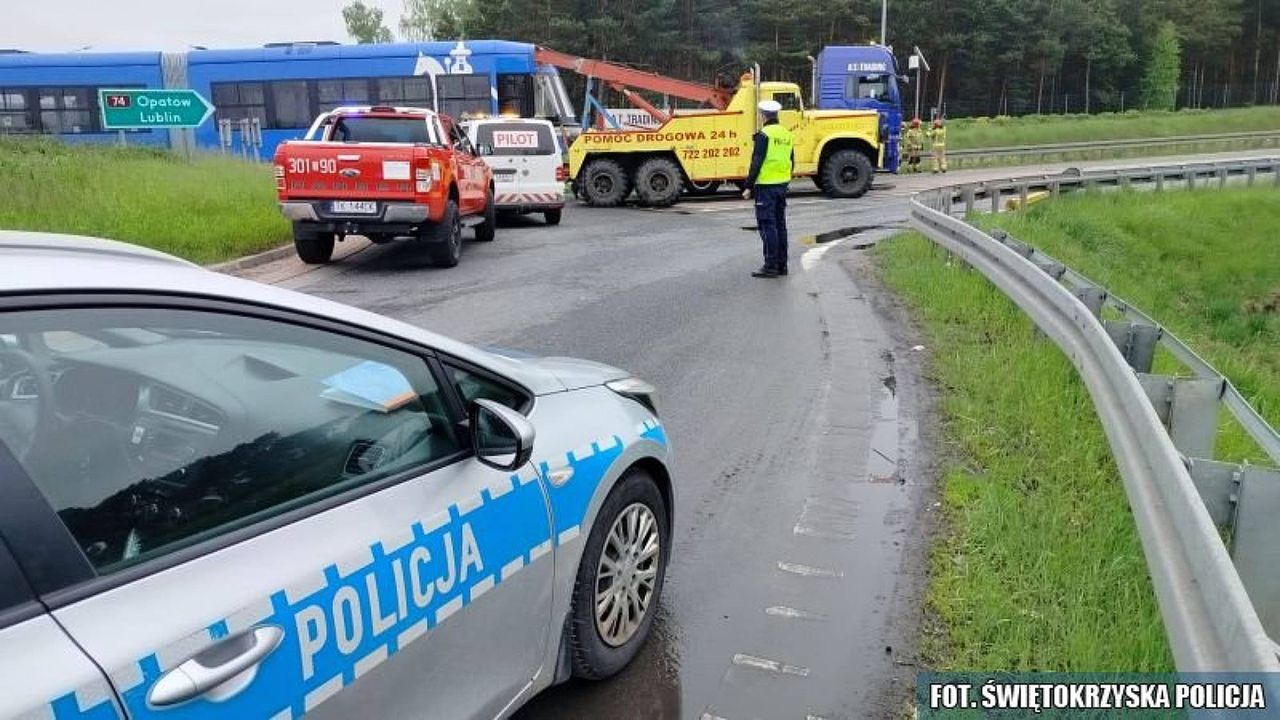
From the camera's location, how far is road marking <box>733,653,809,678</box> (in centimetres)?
326

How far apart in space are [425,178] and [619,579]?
28.4ft

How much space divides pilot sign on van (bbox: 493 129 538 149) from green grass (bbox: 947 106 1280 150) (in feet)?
94.2

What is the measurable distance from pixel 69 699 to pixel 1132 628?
3028 millimetres

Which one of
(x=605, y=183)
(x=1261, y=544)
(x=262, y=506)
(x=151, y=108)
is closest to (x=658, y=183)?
(x=605, y=183)

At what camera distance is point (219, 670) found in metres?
1.72

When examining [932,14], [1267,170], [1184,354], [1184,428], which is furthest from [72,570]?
[932,14]

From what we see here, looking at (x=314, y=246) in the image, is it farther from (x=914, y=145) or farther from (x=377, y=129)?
(x=914, y=145)

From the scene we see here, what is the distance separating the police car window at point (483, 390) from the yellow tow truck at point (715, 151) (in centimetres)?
1762

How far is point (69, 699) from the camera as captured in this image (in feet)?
4.89

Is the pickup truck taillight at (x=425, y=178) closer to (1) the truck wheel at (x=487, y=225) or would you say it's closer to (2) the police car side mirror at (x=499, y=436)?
(1) the truck wheel at (x=487, y=225)

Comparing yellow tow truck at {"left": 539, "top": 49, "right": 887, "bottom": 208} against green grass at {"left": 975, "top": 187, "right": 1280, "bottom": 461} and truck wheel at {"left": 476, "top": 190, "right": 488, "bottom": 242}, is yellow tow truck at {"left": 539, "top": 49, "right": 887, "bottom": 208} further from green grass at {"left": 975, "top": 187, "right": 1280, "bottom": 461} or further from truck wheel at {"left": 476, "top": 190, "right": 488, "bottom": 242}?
truck wheel at {"left": 476, "top": 190, "right": 488, "bottom": 242}

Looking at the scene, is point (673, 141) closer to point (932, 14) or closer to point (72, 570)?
point (72, 570)

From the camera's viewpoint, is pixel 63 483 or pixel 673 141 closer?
pixel 63 483

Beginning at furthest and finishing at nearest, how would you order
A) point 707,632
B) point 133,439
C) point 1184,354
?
point 1184,354 → point 707,632 → point 133,439
